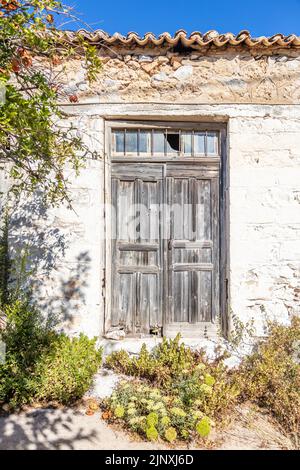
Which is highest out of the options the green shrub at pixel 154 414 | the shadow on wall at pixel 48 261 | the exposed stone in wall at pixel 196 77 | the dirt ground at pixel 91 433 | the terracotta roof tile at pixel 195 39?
the terracotta roof tile at pixel 195 39

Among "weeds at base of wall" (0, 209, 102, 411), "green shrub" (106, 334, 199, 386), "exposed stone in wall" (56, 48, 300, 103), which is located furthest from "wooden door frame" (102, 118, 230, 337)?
"weeds at base of wall" (0, 209, 102, 411)

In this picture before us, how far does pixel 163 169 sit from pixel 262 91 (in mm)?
1547

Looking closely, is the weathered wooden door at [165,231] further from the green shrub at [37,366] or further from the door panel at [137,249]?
the green shrub at [37,366]

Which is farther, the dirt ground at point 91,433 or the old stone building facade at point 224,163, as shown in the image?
the old stone building facade at point 224,163

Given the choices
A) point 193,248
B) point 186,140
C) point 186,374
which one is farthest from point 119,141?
point 186,374

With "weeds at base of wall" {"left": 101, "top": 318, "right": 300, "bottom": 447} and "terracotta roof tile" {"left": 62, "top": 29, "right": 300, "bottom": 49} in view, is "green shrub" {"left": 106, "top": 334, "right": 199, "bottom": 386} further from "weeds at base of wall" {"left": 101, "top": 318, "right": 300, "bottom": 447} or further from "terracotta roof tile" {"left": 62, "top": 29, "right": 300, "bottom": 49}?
"terracotta roof tile" {"left": 62, "top": 29, "right": 300, "bottom": 49}

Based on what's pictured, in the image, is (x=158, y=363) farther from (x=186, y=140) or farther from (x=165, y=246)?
(x=186, y=140)

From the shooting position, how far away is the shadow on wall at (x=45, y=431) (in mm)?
2326

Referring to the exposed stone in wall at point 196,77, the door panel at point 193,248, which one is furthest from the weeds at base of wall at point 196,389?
the exposed stone in wall at point 196,77

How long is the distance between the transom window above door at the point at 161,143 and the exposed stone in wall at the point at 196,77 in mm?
391

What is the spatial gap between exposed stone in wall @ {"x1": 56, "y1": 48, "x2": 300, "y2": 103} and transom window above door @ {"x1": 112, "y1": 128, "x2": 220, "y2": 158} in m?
0.39

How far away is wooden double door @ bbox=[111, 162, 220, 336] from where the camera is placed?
387 centimetres
